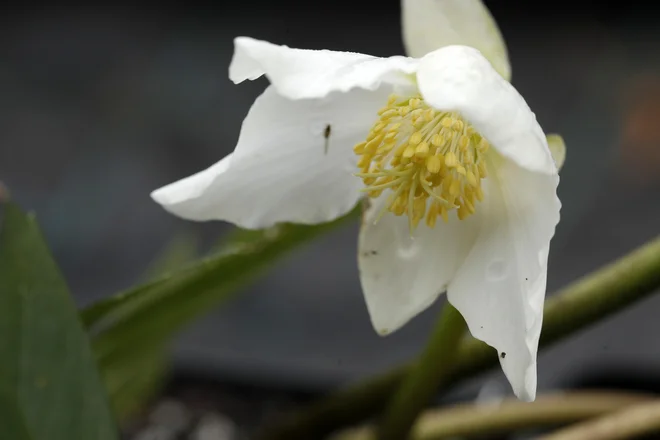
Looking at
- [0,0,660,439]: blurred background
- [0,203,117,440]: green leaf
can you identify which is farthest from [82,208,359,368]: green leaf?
[0,0,660,439]: blurred background

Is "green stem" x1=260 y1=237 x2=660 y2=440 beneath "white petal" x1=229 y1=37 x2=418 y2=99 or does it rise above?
beneath

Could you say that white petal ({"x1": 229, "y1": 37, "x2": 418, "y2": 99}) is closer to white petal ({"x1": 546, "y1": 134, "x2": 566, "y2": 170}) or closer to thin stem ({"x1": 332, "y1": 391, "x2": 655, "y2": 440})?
white petal ({"x1": 546, "y1": 134, "x2": 566, "y2": 170})

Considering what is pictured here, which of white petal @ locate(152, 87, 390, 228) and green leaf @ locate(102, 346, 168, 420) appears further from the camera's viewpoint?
green leaf @ locate(102, 346, 168, 420)

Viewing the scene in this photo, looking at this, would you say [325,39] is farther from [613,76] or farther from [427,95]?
[427,95]

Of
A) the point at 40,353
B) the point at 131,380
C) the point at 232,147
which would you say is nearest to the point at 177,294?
the point at 40,353

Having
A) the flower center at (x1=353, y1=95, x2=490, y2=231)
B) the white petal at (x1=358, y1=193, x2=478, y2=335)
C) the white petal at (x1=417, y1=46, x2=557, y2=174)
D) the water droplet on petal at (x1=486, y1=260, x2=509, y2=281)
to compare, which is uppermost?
the white petal at (x1=417, y1=46, x2=557, y2=174)

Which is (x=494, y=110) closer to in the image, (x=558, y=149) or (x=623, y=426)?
(x=558, y=149)

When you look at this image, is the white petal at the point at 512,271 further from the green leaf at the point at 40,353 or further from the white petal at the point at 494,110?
the green leaf at the point at 40,353
